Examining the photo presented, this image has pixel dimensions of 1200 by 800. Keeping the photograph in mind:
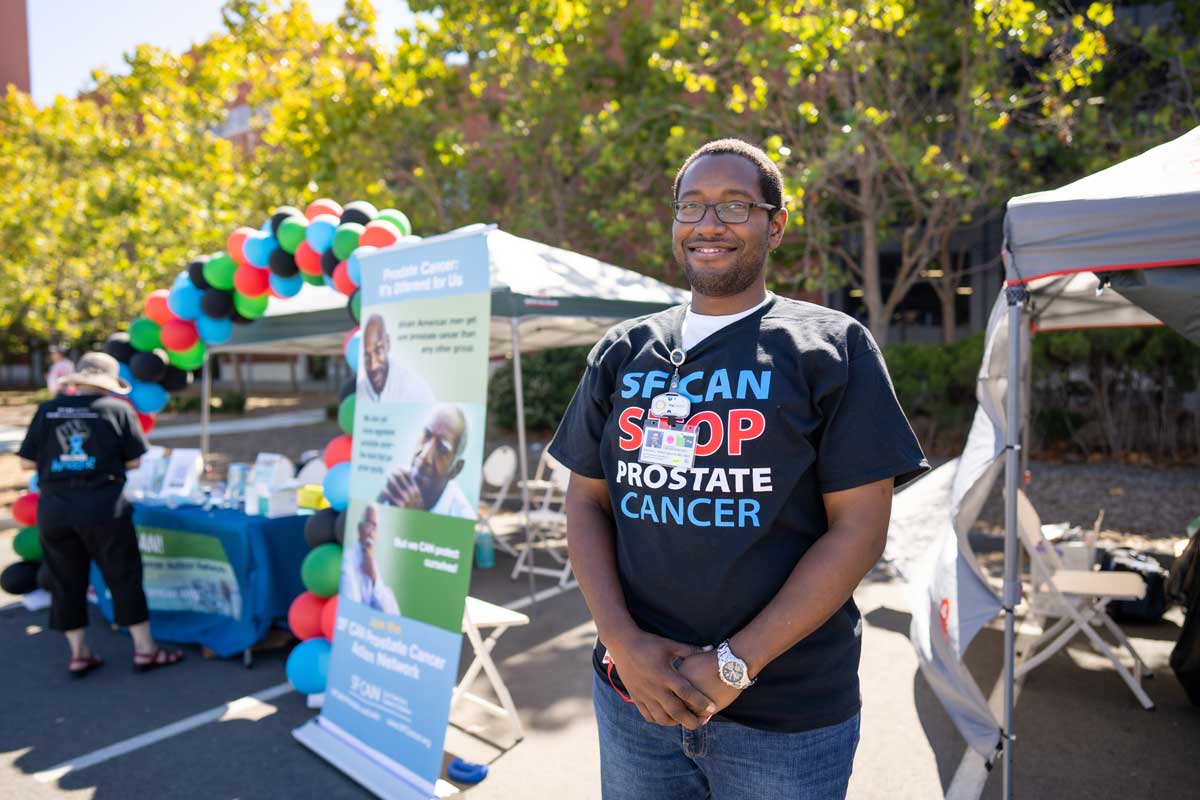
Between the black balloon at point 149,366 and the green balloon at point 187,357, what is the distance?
0.08m

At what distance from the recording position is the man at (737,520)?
→ 153 centimetres

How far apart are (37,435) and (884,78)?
9.66 metres

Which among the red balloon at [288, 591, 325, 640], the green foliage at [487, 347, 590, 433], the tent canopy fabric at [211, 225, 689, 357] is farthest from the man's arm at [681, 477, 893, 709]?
the green foliage at [487, 347, 590, 433]

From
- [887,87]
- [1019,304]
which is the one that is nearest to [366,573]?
[1019,304]

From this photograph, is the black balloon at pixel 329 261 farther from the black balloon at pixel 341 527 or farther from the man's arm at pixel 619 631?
the man's arm at pixel 619 631

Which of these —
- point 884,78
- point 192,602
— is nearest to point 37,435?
point 192,602

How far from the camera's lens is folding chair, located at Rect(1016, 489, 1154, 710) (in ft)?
13.9

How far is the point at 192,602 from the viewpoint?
549 centimetres

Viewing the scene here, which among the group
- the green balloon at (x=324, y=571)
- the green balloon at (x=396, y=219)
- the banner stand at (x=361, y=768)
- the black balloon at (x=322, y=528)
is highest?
the green balloon at (x=396, y=219)

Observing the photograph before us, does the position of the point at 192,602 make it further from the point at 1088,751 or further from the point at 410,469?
the point at 1088,751

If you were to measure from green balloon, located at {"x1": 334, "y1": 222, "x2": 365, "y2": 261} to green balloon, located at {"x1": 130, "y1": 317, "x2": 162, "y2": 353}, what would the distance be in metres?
2.66

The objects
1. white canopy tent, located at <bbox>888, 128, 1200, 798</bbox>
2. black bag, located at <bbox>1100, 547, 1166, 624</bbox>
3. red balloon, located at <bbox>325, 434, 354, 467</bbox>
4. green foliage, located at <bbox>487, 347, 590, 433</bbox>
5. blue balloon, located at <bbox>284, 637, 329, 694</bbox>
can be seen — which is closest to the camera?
white canopy tent, located at <bbox>888, 128, 1200, 798</bbox>

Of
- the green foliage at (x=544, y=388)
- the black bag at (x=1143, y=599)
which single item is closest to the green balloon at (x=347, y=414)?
the black bag at (x=1143, y=599)

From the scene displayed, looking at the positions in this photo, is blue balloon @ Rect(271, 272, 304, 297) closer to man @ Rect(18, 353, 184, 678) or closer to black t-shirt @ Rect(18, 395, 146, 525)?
man @ Rect(18, 353, 184, 678)
